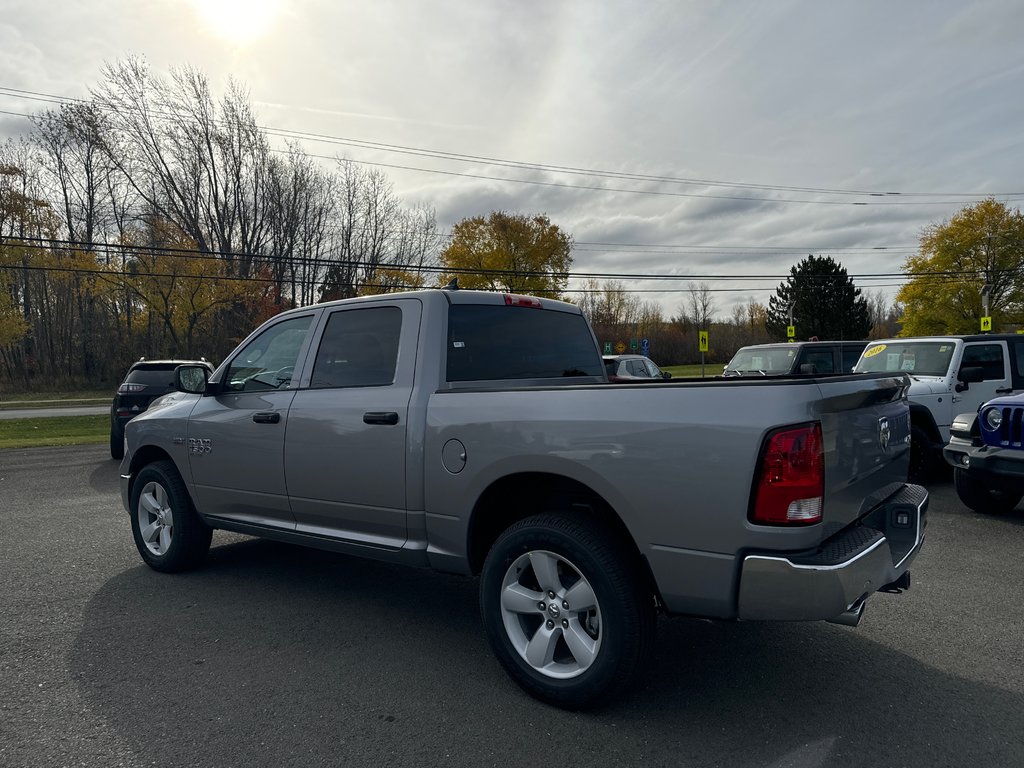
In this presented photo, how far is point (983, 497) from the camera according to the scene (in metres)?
6.99

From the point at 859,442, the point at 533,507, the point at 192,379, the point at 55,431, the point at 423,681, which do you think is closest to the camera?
the point at 859,442

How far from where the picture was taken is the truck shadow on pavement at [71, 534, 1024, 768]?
2.79m

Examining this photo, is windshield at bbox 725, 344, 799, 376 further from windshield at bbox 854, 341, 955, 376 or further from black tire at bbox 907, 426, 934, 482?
black tire at bbox 907, 426, 934, 482

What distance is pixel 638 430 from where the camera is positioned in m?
2.89

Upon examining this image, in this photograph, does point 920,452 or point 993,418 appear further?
point 920,452

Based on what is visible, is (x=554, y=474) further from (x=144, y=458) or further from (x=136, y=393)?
(x=136, y=393)

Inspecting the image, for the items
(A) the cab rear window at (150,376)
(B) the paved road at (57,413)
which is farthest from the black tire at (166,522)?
(B) the paved road at (57,413)

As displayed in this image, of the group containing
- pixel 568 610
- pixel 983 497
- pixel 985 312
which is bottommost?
pixel 983 497

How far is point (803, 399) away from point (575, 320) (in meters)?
2.47

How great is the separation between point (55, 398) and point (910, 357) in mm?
36678

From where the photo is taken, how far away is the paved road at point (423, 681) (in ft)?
9.23

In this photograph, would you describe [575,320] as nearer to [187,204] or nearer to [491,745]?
[491,745]

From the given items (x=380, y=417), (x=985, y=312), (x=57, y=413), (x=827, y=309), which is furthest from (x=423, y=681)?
(x=827, y=309)

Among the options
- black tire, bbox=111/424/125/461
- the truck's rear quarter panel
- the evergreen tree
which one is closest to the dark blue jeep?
the truck's rear quarter panel
